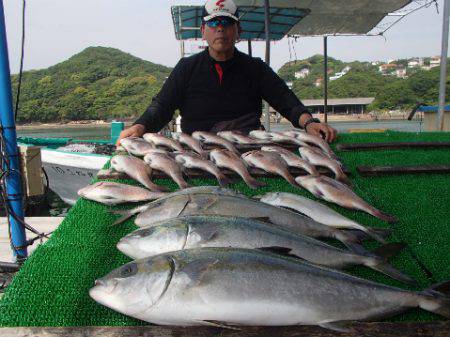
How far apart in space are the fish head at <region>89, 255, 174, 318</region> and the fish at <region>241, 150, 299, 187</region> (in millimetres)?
1801

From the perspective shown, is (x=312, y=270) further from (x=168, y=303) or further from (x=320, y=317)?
(x=168, y=303)

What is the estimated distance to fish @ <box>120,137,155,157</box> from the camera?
3687 mm

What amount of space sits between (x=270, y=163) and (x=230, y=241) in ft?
4.92

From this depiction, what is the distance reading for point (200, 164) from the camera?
3250 mm

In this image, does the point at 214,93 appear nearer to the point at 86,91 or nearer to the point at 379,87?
the point at 379,87

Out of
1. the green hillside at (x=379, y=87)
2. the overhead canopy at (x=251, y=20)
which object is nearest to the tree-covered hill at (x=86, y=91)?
the green hillside at (x=379, y=87)

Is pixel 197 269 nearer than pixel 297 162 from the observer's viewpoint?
Yes

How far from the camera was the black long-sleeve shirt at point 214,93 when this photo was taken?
5188mm

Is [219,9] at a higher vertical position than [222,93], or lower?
higher

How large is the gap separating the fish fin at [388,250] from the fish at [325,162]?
3.90ft

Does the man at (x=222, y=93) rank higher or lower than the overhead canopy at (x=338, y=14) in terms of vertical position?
lower

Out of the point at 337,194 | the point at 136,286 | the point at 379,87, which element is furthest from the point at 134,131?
the point at 379,87

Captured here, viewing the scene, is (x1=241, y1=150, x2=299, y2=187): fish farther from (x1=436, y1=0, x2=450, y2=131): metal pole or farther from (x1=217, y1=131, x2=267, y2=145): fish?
(x1=436, y1=0, x2=450, y2=131): metal pole

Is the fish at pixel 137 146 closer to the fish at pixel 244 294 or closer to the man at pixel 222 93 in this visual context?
the man at pixel 222 93
